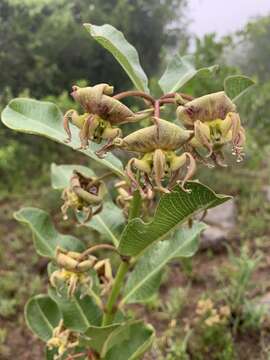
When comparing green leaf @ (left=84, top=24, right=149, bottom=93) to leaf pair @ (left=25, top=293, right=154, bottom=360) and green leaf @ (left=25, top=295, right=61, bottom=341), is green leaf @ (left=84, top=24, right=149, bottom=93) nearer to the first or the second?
leaf pair @ (left=25, top=293, right=154, bottom=360)

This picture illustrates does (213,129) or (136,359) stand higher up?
(213,129)

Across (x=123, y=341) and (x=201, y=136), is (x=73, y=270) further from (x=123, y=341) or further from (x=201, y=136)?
(x=201, y=136)

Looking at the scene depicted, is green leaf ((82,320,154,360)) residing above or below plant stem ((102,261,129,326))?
below

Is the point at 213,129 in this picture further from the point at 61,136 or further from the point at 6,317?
the point at 6,317

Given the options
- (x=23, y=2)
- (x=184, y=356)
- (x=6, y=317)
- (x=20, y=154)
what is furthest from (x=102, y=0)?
(x=184, y=356)

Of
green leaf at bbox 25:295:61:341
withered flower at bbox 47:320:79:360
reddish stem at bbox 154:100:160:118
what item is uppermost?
reddish stem at bbox 154:100:160:118

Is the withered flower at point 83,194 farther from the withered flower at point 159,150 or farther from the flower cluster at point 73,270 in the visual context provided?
the withered flower at point 159,150

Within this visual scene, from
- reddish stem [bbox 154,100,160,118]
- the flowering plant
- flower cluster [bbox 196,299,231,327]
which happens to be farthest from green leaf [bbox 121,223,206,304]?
flower cluster [bbox 196,299,231,327]
